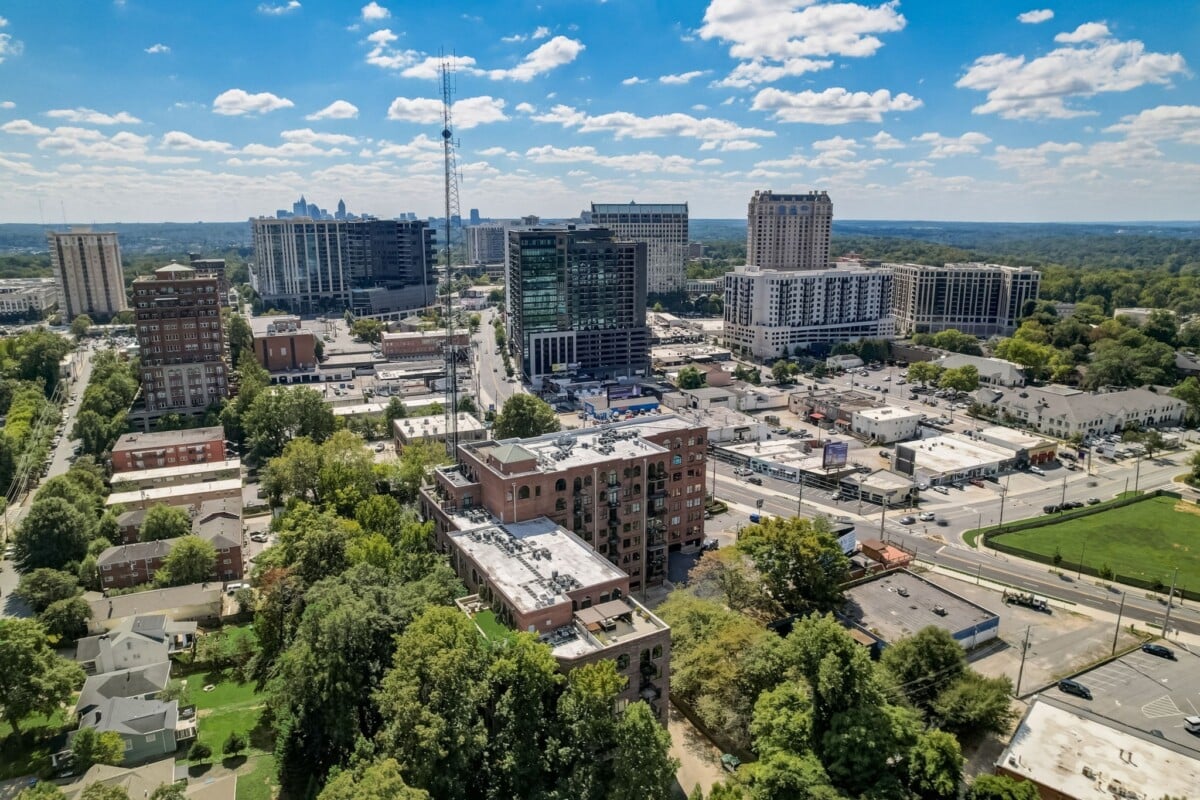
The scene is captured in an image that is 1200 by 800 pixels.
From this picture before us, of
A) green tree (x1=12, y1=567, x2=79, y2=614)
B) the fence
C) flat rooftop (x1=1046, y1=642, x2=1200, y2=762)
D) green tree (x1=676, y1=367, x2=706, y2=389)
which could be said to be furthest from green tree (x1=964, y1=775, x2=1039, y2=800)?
green tree (x1=676, y1=367, x2=706, y2=389)

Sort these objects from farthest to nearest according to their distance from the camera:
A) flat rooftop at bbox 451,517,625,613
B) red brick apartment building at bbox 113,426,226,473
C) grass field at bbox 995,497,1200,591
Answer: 1. red brick apartment building at bbox 113,426,226,473
2. grass field at bbox 995,497,1200,591
3. flat rooftop at bbox 451,517,625,613

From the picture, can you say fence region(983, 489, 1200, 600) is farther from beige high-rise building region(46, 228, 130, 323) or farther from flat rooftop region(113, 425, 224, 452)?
beige high-rise building region(46, 228, 130, 323)

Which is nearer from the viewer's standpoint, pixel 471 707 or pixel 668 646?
pixel 471 707

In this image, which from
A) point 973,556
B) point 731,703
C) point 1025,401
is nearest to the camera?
point 731,703

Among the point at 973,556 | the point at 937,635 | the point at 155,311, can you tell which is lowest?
the point at 973,556

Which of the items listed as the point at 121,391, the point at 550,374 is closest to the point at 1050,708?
the point at 550,374

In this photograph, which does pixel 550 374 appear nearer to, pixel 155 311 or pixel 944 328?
pixel 155 311

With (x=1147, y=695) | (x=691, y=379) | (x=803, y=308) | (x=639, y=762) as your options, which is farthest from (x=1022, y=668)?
(x=803, y=308)
